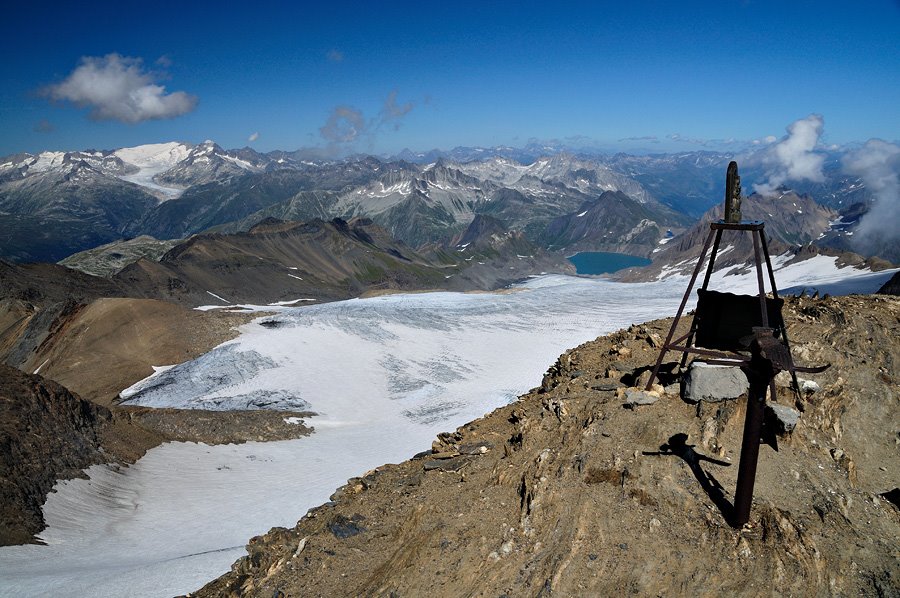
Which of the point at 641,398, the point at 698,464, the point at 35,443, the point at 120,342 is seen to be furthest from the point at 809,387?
the point at 120,342

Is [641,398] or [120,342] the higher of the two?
[641,398]

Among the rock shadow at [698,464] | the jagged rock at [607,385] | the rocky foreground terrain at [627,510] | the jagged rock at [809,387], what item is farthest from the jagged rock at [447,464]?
the jagged rock at [809,387]

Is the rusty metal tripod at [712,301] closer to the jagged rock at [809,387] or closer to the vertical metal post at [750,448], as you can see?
the jagged rock at [809,387]

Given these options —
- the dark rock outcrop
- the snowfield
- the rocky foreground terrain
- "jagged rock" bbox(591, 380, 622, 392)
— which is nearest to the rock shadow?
the rocky foreground terrain

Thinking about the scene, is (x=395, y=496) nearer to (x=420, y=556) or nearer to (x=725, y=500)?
(x=420, y=556)

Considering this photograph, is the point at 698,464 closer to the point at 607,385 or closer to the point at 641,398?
the point at 641,398

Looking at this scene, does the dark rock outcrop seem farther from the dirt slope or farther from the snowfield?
the dirt slope

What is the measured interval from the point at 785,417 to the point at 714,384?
1.49 m

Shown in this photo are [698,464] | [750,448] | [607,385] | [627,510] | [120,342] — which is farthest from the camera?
[120,342]

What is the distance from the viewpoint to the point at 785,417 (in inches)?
438

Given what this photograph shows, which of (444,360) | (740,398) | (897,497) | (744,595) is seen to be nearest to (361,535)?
(744,595)

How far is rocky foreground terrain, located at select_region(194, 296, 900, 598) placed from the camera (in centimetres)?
877

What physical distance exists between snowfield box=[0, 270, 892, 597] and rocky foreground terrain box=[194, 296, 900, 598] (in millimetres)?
5179

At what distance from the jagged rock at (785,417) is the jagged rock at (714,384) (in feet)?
2.54
